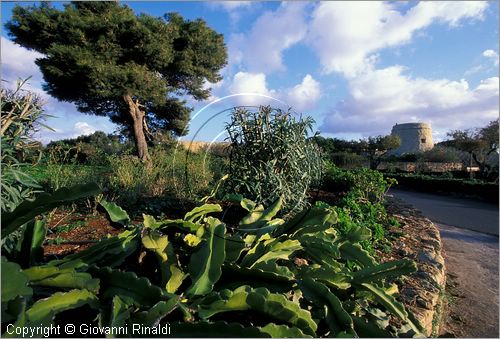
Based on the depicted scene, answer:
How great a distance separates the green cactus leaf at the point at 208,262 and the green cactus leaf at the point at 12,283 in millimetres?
715

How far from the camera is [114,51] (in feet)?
45.0

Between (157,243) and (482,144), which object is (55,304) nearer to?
(157,243)

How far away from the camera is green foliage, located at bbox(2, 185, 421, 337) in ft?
4.75

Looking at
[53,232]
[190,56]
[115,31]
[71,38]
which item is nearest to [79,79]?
[71,38]

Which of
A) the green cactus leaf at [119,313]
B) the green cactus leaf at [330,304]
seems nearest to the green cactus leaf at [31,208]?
the green cactus leaf at [119,313]

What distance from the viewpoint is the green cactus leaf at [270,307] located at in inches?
61.7

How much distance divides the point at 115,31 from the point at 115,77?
2263 millimetres

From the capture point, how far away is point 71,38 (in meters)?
13.1

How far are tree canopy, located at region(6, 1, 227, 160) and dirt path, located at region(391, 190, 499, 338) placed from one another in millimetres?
10078

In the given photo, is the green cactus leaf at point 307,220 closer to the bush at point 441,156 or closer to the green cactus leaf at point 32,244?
the green cactus leaf at point 32,244

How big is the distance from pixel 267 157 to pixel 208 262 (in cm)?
195

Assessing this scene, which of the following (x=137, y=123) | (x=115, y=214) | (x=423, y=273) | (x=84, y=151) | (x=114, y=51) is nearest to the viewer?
(x=115, y=214)

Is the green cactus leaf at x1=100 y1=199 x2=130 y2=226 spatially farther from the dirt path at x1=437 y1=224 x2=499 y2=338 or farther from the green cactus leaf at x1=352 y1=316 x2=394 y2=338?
the dirt path at x1=437 y1=224 x2=499 y2=338

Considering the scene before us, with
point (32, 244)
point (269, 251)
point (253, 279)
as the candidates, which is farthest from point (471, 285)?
point (32, 244)
